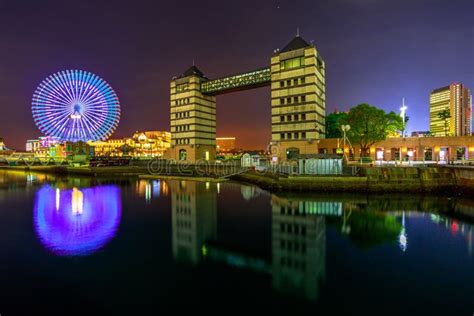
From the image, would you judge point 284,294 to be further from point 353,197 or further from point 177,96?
point 177,96

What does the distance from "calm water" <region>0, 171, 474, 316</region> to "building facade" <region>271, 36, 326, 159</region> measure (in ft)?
115

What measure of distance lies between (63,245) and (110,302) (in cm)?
1130

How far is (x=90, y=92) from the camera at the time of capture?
80812 mm

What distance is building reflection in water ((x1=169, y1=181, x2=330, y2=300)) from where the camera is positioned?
631 inches

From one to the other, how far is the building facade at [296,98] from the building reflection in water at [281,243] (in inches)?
1333

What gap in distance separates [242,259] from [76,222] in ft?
64.6

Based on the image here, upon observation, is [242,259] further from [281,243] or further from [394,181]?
[394,181]

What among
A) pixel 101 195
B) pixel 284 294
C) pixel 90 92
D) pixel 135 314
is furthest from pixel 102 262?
pixel 90 92

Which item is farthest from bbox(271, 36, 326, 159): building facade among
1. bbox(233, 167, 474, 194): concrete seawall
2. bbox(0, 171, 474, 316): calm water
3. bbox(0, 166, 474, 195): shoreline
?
bbox(0, 171, 474, 316): calm water

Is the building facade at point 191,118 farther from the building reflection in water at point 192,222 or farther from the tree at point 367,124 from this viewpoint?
the tree at point 367,124

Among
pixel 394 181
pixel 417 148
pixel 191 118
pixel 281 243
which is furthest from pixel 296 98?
pixel 281 243

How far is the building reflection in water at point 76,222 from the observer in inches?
845

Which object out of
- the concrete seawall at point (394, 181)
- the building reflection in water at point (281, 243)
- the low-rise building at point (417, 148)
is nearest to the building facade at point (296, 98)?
the low-rise building at point (417, 148)

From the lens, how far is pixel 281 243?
2222 centimetres
